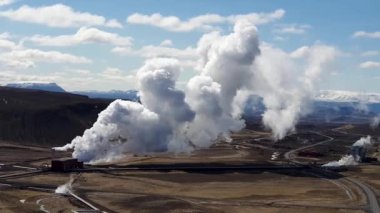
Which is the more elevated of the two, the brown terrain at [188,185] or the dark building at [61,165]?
the dark building at [61,165]

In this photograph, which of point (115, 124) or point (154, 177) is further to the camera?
point (115, 124)

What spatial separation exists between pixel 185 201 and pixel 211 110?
75.3 metres

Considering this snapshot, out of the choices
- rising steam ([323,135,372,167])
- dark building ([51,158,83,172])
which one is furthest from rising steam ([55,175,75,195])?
rising steam ([323,135,372,167])

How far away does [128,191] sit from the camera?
115m

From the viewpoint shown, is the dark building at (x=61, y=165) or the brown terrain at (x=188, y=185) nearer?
the brown terrain at (x=188, y=185)

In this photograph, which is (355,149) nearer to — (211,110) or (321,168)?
(321,168)

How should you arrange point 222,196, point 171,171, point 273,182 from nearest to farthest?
point 222,196 → point 273,182 → point 171,171

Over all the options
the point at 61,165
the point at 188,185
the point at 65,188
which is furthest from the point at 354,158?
the point at 65,188

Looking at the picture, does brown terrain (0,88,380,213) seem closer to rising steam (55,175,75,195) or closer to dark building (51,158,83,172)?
rising steam (55,175,75,195)

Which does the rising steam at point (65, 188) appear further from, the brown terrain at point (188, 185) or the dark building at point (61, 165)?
the dark building at point (61, 165)

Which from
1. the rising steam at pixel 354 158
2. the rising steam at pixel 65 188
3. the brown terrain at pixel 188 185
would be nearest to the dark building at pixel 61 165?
the brown terrain at pixel 188 185

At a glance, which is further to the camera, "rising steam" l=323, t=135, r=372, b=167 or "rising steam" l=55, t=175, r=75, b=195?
"rising steam" l=323, t=135, r=372, b=167

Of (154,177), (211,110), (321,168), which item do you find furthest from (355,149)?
(154,177)

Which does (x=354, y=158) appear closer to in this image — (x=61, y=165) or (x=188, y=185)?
(x=188, y=185)
